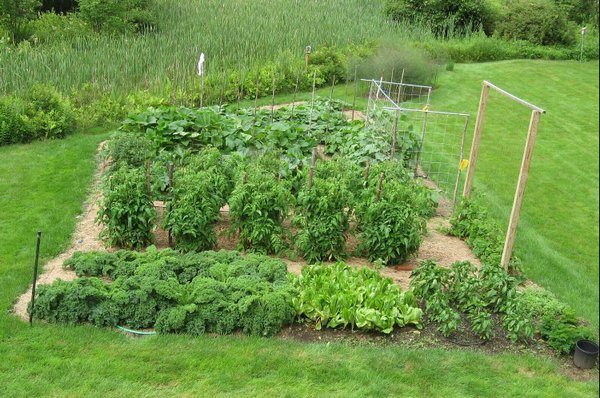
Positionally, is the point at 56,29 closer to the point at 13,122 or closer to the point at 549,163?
the point at 13,122

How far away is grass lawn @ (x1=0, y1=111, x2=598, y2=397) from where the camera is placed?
5910mm

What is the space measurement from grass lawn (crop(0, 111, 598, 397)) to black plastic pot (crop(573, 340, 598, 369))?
0.68 ft

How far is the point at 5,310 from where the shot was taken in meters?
6.89

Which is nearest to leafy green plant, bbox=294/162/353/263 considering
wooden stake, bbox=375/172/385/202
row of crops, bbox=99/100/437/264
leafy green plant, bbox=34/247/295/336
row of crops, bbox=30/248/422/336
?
row of crops, bbox=99/100/437/264

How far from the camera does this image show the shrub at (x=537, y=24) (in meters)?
21.2

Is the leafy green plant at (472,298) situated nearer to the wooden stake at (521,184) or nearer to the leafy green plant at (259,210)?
the wooden stake at (521,184)

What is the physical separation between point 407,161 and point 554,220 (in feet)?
7.80

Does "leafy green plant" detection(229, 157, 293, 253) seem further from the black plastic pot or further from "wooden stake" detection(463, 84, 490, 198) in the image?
the black plastic pot

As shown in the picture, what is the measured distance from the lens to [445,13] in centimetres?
2155

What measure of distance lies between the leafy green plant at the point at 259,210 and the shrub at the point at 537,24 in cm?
1542

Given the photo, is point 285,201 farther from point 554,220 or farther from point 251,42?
point 251,42

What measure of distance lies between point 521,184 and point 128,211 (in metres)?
4.42

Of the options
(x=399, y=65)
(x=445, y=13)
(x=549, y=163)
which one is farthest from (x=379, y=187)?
(x=445, y=13)

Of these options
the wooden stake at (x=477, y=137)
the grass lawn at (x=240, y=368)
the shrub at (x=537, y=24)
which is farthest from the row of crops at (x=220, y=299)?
the shrub at (x=537, y=24)
